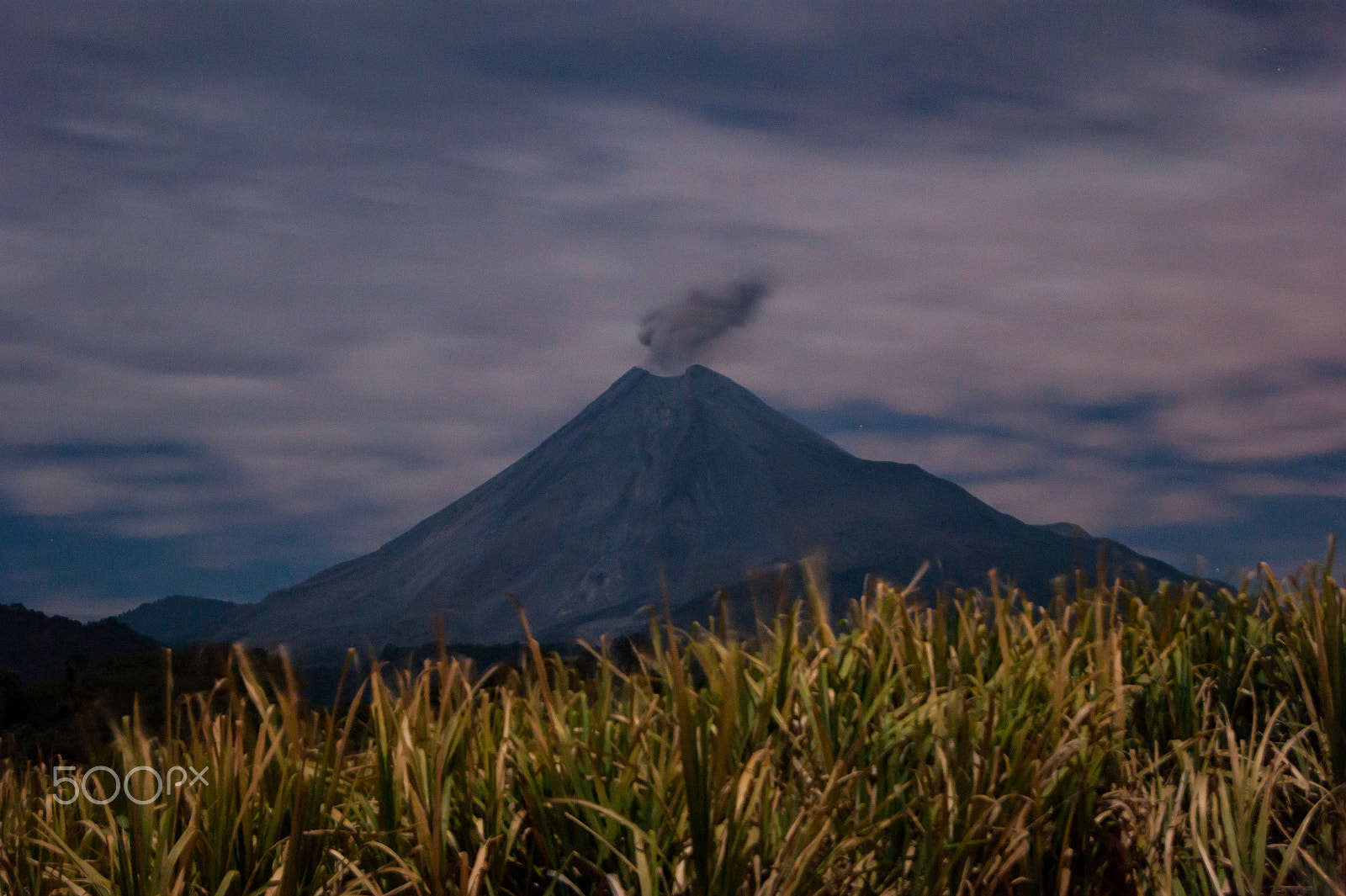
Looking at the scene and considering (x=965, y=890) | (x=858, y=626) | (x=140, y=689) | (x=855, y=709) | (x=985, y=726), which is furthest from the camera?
(x=140, y=689)

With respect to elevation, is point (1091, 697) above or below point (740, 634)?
below

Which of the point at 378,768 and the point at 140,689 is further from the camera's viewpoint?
the point at 140,689

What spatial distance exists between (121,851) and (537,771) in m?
1.51

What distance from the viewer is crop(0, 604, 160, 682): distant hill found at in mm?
52250

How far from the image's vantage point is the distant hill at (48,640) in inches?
2057

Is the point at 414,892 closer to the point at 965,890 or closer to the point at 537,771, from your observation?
the point at 537,771

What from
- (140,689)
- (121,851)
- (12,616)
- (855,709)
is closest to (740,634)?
(855,709)

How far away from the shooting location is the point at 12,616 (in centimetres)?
5481

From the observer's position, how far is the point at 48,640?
55.7m

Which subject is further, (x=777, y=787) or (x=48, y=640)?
(x=48, y=640)

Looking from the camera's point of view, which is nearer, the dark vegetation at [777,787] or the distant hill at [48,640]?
the dark vegetation at [777,787]

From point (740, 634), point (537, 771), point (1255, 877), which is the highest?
point (740, 634)

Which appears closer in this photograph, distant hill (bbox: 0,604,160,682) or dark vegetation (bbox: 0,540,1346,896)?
dark vegetation (bbox: 0,540,1346,896)

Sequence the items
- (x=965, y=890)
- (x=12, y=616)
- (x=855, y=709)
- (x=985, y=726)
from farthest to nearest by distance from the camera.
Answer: (x=12, y=616) < (x=855, y=709) < (x=985, y=726) < (x=965, y=890)
